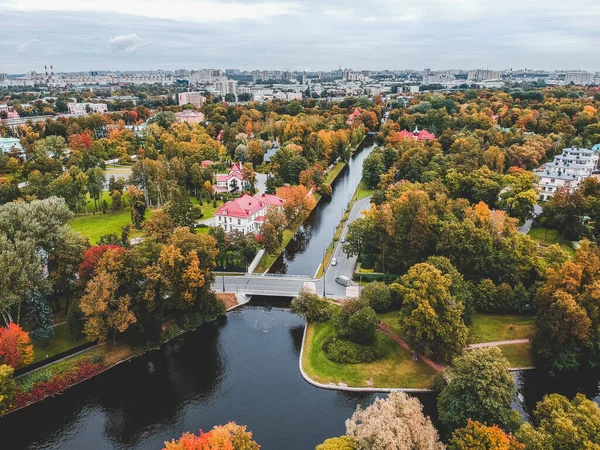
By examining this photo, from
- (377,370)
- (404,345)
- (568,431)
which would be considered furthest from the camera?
(404,345)

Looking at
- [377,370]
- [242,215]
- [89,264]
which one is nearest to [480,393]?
[377,370]

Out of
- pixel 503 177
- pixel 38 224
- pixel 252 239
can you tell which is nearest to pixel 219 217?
pixel 252 239

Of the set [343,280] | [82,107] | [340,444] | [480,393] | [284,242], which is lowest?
[284,242]

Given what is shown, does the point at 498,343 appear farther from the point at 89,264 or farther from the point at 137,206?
the point at 137,206

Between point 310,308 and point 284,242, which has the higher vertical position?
point 310,308

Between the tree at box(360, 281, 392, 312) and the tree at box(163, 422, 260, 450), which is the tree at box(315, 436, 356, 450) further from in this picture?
the tree at box(360, 281, 392, 312)

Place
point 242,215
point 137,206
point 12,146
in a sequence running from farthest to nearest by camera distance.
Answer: point 12,146 → point 137,206 → point 242,215

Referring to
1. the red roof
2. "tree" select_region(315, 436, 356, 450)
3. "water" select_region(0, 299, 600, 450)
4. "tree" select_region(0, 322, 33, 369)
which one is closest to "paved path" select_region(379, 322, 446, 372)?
"water" select_region(0, 299, 600, 450)
